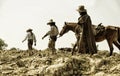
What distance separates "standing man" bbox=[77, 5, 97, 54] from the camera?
1641 centimetres

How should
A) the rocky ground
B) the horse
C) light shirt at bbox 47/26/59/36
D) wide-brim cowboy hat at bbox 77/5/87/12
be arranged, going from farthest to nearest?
the horse → light shirt at bbox 47/26/59/36 → wide-brim cowboy hat at bbox 77/5/87/12 → the rocky ground

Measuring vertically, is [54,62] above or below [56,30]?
below

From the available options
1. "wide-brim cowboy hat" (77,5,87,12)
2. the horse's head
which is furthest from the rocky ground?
the horse's head

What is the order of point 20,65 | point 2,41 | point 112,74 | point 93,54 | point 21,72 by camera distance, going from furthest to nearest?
point 2,41 → point 93,54 → point 20,65 → point 21,72 → point 112,74

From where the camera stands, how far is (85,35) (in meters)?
16.6

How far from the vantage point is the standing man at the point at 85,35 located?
53.8 ft

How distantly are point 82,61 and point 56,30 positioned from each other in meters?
5.71

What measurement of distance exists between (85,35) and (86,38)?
0.12 m

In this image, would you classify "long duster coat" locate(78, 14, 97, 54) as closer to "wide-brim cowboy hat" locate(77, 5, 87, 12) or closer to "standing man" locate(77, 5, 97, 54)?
"standing man" locate(77, 5, 97, 54)

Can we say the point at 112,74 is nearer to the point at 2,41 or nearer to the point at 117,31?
the point at 117,31

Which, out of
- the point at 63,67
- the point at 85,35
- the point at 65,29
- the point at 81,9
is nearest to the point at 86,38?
the point at 85,35

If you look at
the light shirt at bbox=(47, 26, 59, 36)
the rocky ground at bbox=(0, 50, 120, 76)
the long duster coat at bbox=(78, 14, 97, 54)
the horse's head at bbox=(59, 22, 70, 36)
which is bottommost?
the rocky ground at bbox=(0, 50, 120, 76)

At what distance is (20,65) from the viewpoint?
48.8 ft

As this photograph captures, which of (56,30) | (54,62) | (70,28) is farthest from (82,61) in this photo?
(70,28)
